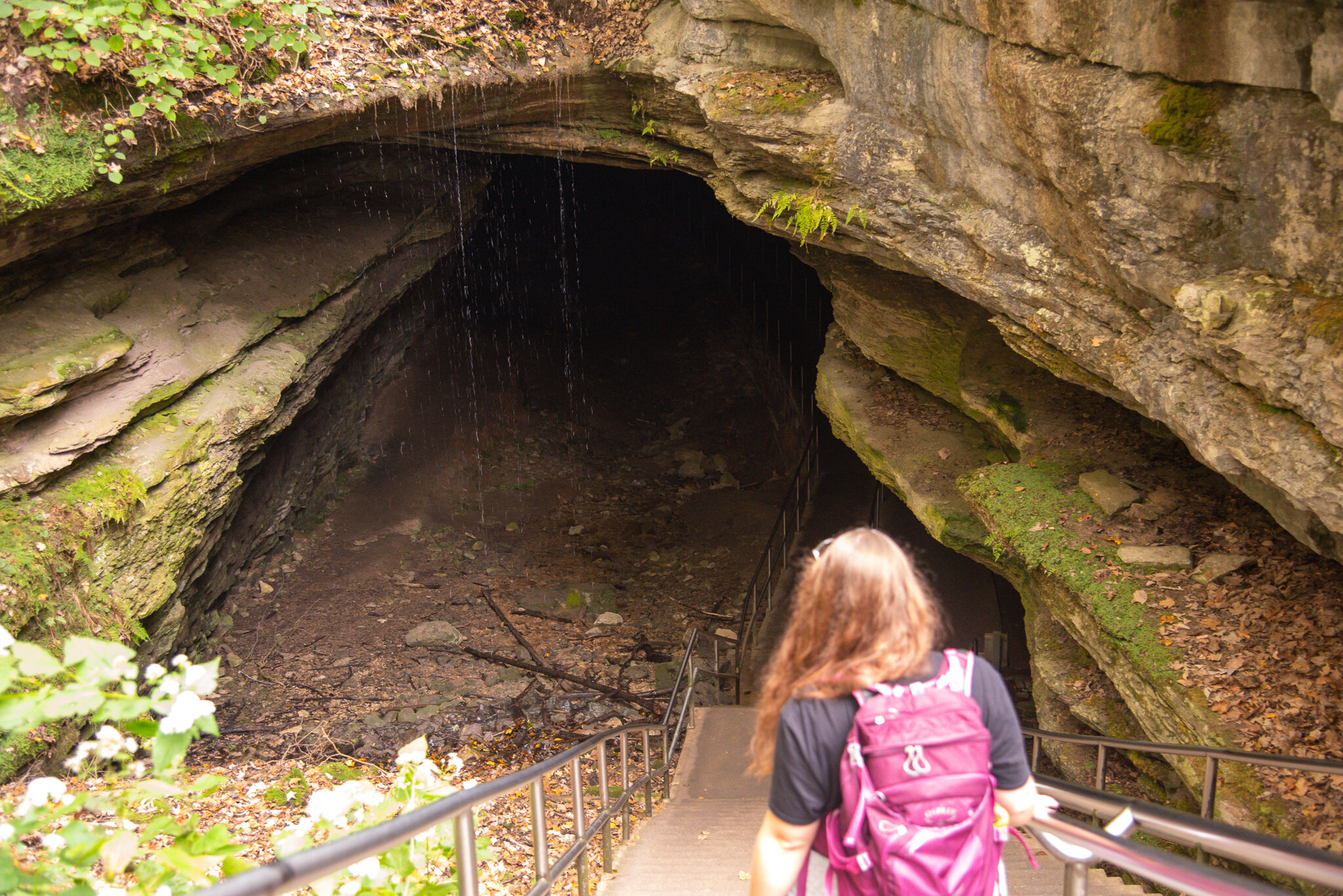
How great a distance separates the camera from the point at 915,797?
5.01 ft

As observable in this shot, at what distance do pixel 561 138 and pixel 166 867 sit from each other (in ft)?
27.3

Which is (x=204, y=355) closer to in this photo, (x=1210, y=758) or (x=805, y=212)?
(x=805, y=212)

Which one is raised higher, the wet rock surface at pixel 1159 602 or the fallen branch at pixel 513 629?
the wet rock surface at pixel 1159 602

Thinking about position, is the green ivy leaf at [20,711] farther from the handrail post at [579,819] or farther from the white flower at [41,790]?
the handrail post at [579,819]

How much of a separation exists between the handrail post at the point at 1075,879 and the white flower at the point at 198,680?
209 centimetres

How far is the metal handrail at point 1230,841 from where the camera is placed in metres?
1.47

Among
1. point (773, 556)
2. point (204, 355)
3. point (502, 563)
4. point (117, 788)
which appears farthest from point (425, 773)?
A: point (502, 563)

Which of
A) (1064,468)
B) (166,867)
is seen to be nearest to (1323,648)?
(1064,468)

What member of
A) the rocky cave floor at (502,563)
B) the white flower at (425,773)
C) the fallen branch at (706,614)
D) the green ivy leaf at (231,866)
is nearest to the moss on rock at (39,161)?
the rocky cave floor at (502,563)

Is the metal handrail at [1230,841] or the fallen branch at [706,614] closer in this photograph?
the metal handrail at [1230,841]

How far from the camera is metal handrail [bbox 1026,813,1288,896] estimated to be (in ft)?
4.77

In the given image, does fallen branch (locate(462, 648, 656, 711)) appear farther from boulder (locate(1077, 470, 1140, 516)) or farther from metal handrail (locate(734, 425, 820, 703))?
boulder (locate(1077, 470, 1140, 516))

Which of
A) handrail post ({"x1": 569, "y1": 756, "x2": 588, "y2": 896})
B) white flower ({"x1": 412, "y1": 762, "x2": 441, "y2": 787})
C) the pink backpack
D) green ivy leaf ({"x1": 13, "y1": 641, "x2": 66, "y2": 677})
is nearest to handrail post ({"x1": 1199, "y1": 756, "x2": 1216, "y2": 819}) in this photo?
the pink backpack

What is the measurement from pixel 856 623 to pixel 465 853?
125cm
